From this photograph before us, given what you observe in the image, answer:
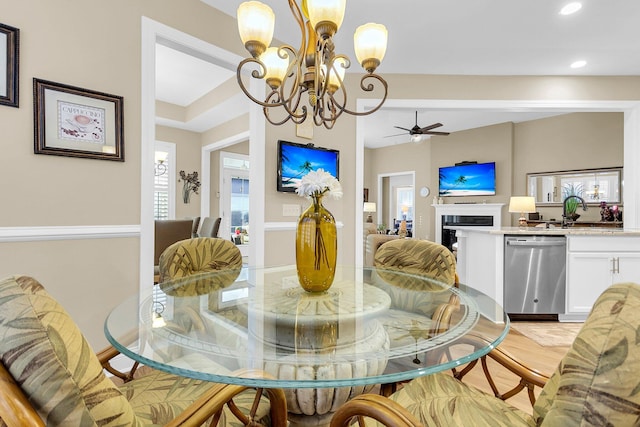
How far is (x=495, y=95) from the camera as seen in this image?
12.3 feet

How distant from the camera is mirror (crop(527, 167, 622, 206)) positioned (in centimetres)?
530

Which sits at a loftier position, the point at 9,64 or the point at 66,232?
the point at 9,64

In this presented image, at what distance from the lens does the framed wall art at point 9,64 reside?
Result: 65.6 inches

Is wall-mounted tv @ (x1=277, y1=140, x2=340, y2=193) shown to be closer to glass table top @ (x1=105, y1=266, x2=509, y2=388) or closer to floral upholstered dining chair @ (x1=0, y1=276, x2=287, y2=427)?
glass table top @ (x1=105, y1=266, x2=509, y2=388)

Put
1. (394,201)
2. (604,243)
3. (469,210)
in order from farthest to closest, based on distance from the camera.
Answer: (394,201), (469,210), (604,243)

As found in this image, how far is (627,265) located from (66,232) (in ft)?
15.6

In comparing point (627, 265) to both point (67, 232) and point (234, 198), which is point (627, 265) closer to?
point (67, 232)

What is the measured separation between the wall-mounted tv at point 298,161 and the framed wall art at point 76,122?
1452 mm

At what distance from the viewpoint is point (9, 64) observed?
1.68 metres

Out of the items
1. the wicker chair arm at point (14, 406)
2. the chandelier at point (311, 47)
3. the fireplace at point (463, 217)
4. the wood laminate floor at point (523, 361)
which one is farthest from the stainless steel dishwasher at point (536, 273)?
the wicker chair arm at point (14, 406)

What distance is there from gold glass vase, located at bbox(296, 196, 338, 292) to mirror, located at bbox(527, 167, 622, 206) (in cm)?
619

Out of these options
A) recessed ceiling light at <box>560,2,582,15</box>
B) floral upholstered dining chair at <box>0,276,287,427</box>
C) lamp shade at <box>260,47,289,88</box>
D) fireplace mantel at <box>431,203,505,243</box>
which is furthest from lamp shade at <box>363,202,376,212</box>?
floral upholstered dining chair at <box>0,276,287,427</box>

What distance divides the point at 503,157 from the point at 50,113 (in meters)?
7.09

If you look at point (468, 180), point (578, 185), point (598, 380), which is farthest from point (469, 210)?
point (598, 380)
